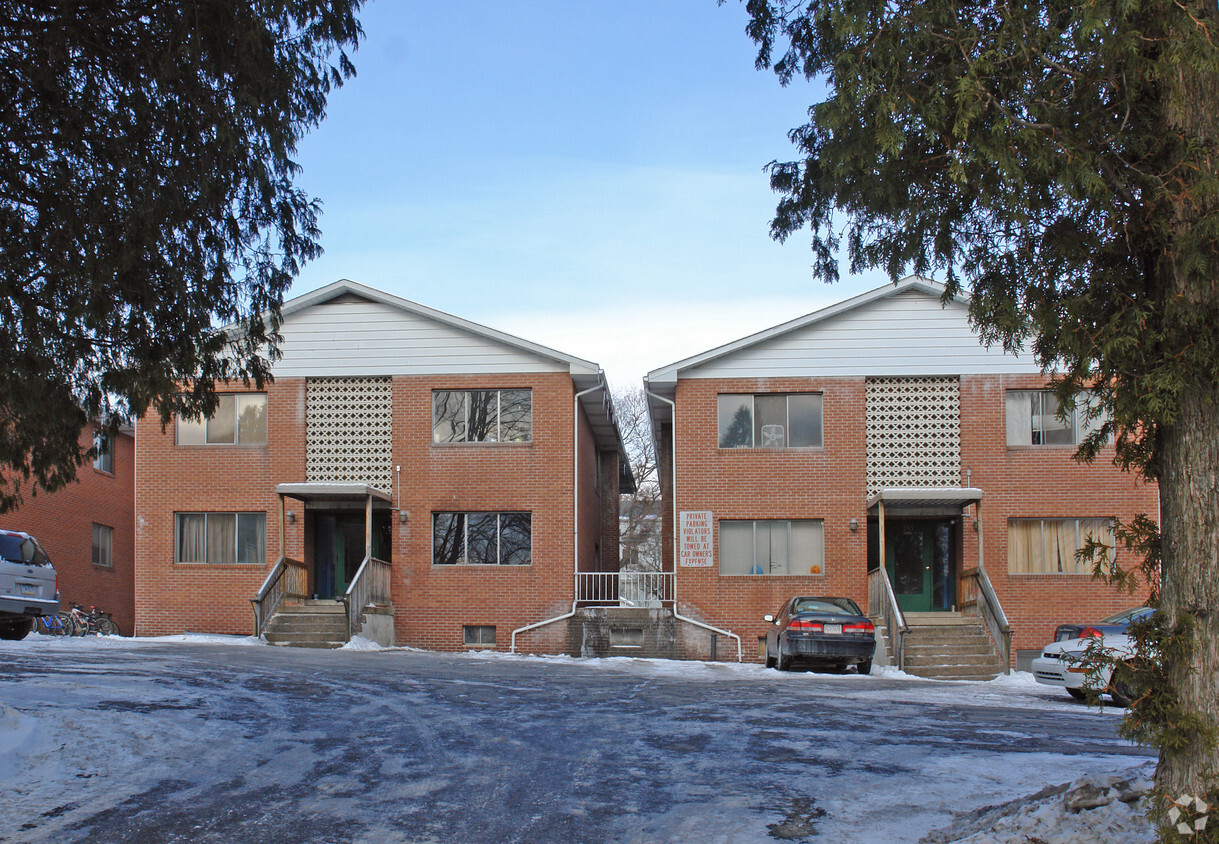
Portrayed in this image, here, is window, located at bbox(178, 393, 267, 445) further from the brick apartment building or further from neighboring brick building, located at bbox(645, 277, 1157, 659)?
neighboring brick building, located at bbox(645, 277, 1157, 659)

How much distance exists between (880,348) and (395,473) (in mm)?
11180

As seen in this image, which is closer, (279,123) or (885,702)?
(279,123)

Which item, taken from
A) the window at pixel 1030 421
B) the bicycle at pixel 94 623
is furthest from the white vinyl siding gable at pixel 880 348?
the bicycle at pixel 94 623

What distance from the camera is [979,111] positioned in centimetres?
557

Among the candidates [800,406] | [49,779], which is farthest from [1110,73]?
[800,406]

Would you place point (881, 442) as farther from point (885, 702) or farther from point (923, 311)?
point (885, 702)

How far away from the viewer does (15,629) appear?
20.2 meters

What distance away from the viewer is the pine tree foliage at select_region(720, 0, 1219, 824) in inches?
204

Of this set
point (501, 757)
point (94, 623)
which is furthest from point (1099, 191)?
point (94, 623)

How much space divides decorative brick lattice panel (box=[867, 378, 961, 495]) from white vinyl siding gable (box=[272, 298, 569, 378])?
7243 millimetres

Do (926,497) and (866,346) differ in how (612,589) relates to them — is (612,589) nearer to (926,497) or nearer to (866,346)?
(926,497)

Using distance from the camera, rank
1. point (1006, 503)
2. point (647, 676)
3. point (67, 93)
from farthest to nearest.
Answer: point (1006, 503) → point (647, 676) → point (67, 93)

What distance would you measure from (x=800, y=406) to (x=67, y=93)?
18.5 meters

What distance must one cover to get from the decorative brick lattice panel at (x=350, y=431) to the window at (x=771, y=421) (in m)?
7.67
